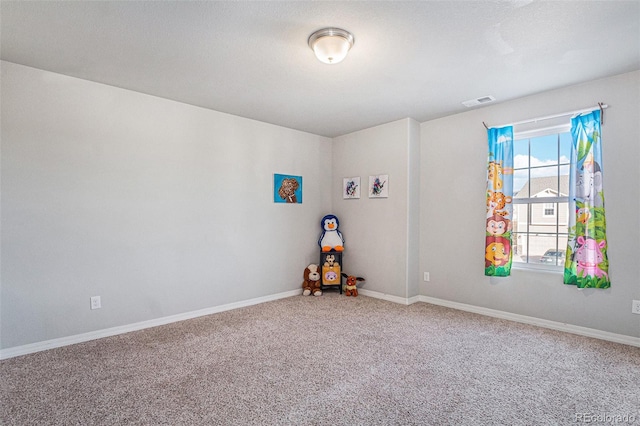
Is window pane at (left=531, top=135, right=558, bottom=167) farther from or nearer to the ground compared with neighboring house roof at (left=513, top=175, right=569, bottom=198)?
farther from the ground

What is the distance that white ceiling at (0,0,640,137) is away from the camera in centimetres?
199

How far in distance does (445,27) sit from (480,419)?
2.35 m

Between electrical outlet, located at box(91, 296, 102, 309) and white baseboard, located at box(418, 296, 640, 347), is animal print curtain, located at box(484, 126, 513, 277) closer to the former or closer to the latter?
white baseboard, located at box(418, 296, 640, 347)

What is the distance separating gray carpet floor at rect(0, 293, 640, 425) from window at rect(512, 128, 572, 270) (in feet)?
2.55

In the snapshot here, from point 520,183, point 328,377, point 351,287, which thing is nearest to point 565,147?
point 520,183

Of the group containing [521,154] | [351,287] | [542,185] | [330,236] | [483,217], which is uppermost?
[521,154]

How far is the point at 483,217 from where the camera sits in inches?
148

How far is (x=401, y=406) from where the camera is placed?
195 cm

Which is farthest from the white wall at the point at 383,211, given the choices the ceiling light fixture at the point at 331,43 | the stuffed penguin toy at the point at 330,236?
the ceiling light fixture at the point at 331,43

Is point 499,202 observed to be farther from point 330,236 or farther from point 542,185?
point 330,236

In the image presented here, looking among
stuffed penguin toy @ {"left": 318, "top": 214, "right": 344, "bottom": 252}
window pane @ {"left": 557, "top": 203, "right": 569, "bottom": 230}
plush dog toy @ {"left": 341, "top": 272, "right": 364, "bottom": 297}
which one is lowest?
plush dog toy @ {"left": 341, "top": 272, "right": 364, "bottom": 297}

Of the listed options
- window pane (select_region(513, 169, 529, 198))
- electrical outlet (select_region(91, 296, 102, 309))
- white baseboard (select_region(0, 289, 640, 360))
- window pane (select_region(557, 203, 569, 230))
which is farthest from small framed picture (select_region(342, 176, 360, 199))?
electrical outlet (select_region(91, 296, 102, 309))

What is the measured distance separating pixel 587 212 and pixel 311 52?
2.75 m

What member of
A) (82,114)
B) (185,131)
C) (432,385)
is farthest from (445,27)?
(82,114)
